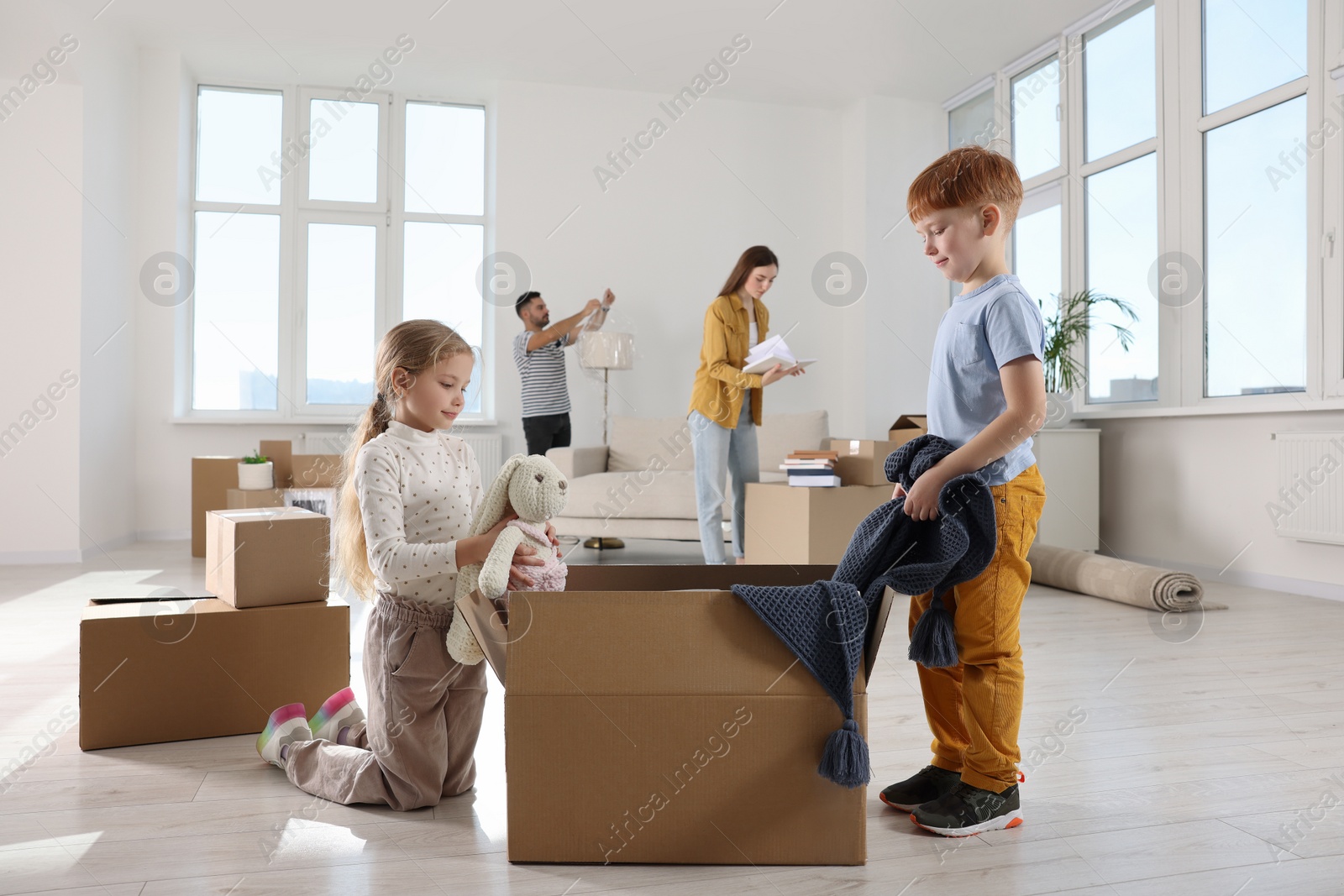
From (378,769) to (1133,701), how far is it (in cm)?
159

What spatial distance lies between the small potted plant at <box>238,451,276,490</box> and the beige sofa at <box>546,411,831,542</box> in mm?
1340

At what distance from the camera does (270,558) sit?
1757 millimetres

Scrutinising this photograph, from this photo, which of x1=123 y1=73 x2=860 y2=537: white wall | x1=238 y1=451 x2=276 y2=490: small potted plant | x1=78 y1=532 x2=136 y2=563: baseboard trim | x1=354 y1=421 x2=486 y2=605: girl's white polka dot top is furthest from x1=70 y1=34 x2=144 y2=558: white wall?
x1=354 y1=421 x2=486 y2=605: girl's white polka dot top

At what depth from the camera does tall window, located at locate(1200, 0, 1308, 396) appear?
3.58 metres

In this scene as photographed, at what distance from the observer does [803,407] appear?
5879 mm

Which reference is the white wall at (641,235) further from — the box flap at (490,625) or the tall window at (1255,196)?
the box flap at (490,625)

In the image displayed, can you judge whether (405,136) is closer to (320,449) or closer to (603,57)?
(603,57)

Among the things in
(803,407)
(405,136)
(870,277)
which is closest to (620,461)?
(803,407)

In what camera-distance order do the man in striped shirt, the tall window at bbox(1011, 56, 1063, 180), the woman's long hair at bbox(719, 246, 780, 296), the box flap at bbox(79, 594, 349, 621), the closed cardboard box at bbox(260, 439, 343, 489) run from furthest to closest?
the tall window at bbox(1011, 56, 1063, 180) → the man in striped shirt → the closed cardboard box at bbox(260, 439, 343, 489) → the woman's long hair at bbox(719, 246, 780, 296) → the box flap at bbox(79, 594, 349, 621)

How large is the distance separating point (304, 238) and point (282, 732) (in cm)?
462

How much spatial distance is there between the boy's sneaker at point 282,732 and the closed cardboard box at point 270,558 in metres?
0.29

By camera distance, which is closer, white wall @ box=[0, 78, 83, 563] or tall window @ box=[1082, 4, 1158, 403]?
white wall @ box=[0, 78, 83, 563]

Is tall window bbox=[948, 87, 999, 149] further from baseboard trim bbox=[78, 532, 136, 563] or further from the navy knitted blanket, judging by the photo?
baseboard trim bbox=[78, 532, 136, 563]

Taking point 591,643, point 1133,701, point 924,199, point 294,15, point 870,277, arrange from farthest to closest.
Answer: point 870,277, point 294,15, point 1133,701, point 924,199, point 591,643
